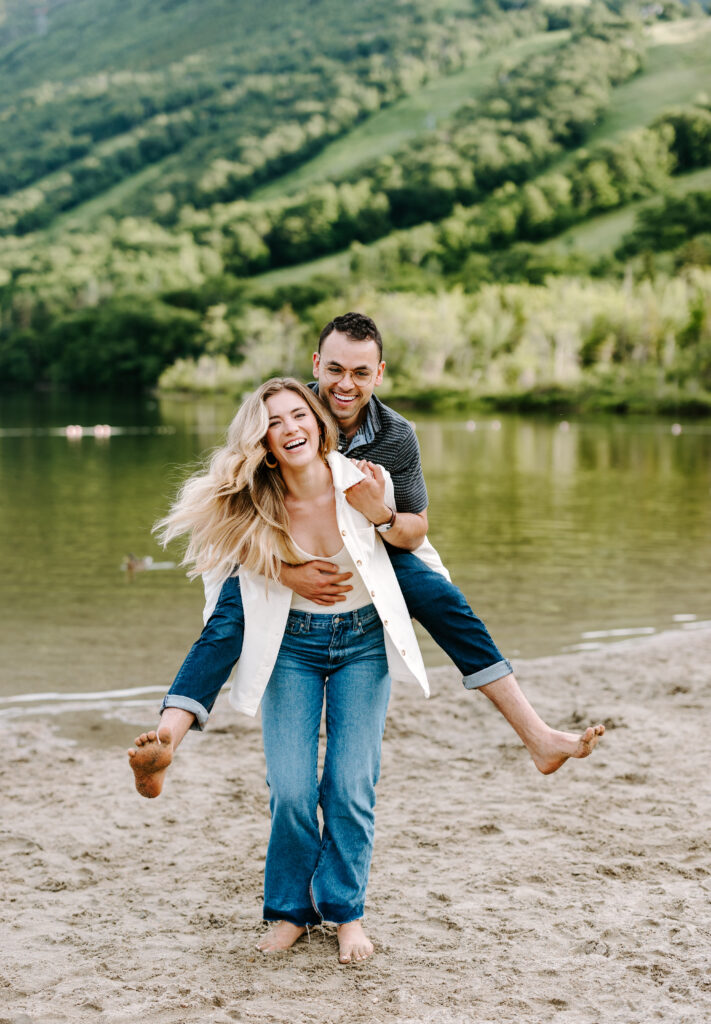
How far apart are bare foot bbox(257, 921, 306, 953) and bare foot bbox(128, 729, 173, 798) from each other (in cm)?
96

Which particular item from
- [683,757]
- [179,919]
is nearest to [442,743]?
[683,757]

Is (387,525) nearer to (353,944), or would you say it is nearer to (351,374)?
(351,374)

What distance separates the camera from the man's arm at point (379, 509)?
→ 408 cm

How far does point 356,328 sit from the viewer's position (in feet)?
13.9

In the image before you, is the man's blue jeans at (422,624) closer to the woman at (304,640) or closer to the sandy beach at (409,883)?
the woman at (304,640)

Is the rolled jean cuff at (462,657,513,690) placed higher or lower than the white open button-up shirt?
lower

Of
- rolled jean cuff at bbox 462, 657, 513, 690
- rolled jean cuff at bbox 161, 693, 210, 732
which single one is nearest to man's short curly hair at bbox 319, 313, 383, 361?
rolled jean cuff at bbox 462, 657, 513, 690

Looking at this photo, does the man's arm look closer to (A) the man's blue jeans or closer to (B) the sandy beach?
(A) the man's blue jeans

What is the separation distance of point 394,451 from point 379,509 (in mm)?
320

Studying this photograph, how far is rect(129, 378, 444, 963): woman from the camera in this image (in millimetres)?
4129

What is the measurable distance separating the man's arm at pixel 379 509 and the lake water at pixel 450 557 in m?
4.85

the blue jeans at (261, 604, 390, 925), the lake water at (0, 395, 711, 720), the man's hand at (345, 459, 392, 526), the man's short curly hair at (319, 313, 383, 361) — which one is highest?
the man's short curly hair at (319, 313, 383, 361)

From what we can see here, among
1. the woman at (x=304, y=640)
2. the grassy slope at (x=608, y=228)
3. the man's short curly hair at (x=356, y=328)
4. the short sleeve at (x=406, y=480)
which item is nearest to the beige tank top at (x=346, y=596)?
the woman at (x=304, y=640)

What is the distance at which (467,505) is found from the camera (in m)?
25.1
